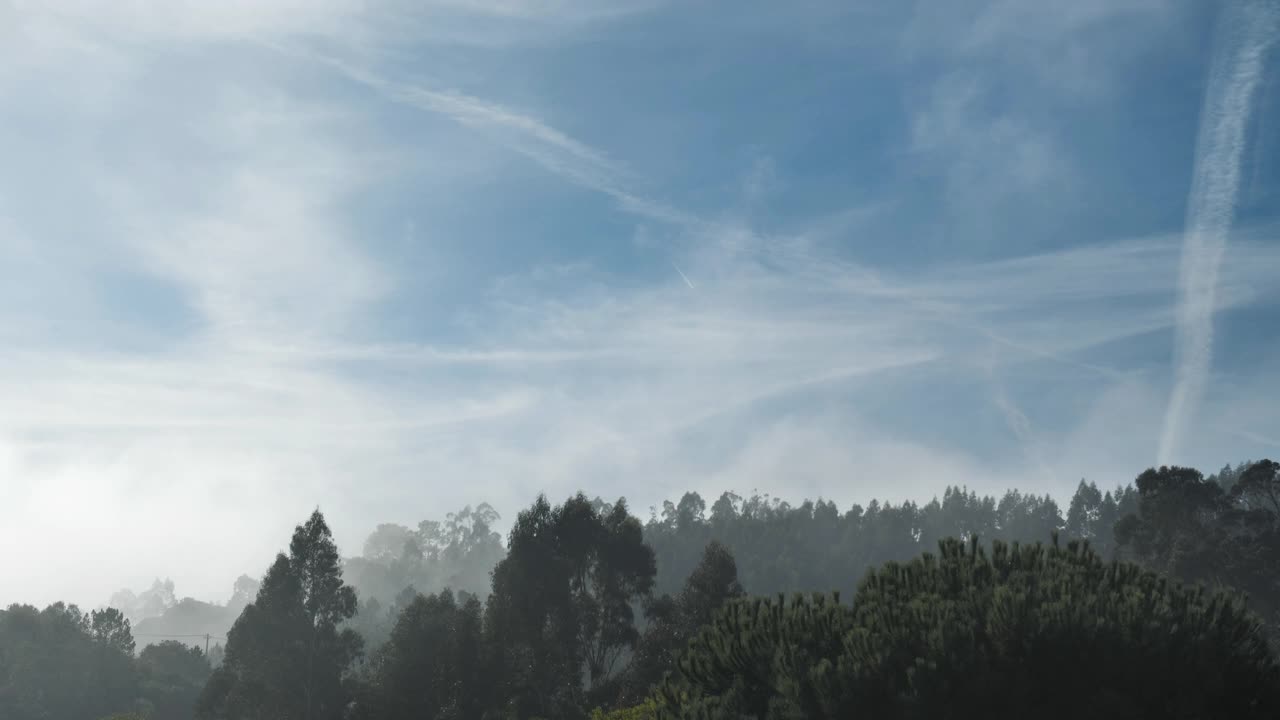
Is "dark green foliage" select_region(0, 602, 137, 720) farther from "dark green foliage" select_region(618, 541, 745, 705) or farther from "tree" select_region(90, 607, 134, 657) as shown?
"dark green foliage" select_region(618, 541, 745, 705)

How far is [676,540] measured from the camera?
151125 mm

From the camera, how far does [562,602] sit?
52906mm

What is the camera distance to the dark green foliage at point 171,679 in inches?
3184

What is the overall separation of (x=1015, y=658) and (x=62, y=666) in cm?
8958

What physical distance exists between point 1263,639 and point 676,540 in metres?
134

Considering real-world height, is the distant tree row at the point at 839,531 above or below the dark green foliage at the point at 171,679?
above

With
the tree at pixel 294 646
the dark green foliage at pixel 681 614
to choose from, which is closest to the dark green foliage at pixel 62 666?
the tree at pixel 294 646

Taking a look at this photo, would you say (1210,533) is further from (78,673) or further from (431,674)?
(78,673)

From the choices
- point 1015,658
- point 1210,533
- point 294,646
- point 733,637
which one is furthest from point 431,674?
point 1210,533

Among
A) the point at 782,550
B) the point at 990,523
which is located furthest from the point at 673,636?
the point at 990,523

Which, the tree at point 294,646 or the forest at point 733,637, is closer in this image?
the forest at point 733,637

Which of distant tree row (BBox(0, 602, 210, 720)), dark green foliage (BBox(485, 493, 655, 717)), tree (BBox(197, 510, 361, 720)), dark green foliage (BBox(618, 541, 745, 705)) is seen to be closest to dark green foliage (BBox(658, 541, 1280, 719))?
dark green foliage (BBox(618, 541, 745, 705))

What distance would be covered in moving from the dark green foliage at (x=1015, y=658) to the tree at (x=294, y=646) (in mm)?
40453

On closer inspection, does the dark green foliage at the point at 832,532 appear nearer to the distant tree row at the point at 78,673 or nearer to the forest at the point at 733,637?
the forest at the point at 733,637
